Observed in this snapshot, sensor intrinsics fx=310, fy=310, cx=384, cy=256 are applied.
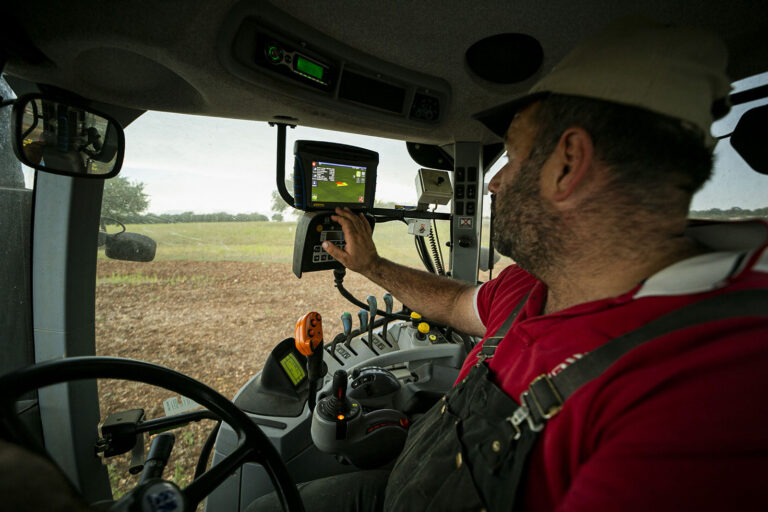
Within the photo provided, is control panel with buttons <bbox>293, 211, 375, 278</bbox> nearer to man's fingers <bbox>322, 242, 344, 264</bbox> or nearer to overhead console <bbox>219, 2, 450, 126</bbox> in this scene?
man's fingers <bbox>322, 242, 344, 264</bbox>

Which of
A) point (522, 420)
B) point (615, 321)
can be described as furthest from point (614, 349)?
point (522, 420)

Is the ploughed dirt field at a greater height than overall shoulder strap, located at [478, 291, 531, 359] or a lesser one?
lesser

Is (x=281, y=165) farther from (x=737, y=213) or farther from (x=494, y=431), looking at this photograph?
(x=737, y=213)

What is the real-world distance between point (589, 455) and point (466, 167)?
2068mm

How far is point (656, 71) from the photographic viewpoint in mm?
634

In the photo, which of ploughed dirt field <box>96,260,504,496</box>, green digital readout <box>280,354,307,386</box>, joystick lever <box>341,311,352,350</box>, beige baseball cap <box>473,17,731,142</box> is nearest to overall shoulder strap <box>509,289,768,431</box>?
beige baseball cap <box>473,17,731,142</box>

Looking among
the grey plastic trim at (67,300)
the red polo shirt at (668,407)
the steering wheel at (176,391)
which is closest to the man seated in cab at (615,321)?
the red polo shirt at (668,407)

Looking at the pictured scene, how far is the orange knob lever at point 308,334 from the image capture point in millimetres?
1395

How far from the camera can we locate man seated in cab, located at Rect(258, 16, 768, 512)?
1.39 feet

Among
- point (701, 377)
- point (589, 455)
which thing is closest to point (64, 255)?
point (589, 455)

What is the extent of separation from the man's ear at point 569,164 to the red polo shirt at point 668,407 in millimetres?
252

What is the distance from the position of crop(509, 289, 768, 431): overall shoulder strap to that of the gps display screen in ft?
3.86

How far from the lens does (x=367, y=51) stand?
1277mm

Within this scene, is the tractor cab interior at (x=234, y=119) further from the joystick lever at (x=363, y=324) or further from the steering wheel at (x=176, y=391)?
the joystick lever at (x=363, y=324)
